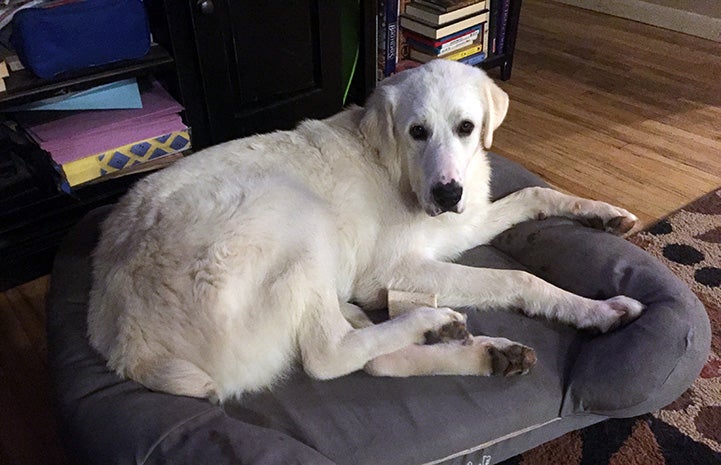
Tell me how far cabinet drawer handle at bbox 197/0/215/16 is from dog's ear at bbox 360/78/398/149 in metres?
0.88

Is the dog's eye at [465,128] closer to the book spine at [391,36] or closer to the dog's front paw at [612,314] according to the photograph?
the dog's front paw at [612,314]

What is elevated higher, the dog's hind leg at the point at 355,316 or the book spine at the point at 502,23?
the book spine at the point at 502,23

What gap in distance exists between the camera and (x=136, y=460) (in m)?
1.36

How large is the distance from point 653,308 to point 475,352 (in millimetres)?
530

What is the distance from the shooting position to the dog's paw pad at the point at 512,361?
1639mm

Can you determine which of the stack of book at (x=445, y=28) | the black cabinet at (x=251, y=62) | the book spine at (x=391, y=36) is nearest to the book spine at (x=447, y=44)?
the stack of book at (x=445, y=28)

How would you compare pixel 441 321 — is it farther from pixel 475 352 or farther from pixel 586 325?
pixel 586 325

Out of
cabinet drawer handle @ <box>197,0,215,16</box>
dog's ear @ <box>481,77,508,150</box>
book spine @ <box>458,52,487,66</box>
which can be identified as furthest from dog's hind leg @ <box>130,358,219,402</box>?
book spine @ <box>458,52,487,66</box>

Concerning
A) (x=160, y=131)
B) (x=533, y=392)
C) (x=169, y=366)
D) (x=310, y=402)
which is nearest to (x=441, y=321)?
(x=533, y=392)

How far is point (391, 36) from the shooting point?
3463mm

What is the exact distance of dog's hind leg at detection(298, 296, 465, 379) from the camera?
1.62 metres

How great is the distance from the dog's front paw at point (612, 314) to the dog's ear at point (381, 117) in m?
0.79

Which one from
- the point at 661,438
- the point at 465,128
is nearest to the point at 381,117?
the point at 465,128

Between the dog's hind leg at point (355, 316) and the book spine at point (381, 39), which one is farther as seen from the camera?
the book spine at point (381, 39)
